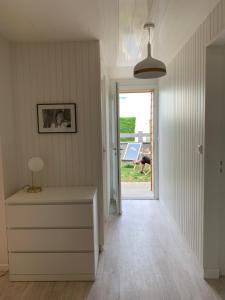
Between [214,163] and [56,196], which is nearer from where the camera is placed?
[214,163]

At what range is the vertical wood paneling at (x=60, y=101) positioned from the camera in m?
2.70

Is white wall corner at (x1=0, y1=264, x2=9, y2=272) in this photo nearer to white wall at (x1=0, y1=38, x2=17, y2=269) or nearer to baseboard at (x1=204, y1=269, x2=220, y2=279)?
white wall at (x1=0, y1=38, x2=17, y2=269)

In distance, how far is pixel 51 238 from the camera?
2312 mm

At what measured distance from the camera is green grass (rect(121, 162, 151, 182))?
6.05 m

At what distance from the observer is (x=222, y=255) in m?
2.29

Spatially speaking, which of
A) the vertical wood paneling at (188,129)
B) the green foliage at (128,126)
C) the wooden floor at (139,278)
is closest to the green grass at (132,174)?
the green foliage at (128,126)

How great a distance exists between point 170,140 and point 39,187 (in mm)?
1923

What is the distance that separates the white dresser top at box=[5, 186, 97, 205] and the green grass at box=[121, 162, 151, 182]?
11.3 feet

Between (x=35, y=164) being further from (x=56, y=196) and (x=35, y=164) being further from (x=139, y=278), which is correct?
(x=139, y=278)

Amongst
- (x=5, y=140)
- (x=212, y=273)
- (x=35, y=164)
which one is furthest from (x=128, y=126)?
(x=212, y=273)

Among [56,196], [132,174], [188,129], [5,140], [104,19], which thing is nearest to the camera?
[104,19]

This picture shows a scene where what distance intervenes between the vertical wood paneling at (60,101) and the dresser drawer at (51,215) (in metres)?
0.53

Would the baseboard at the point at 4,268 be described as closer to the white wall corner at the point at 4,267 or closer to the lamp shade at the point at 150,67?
the white wall corner at the point at 4,267

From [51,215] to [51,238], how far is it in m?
0.22
